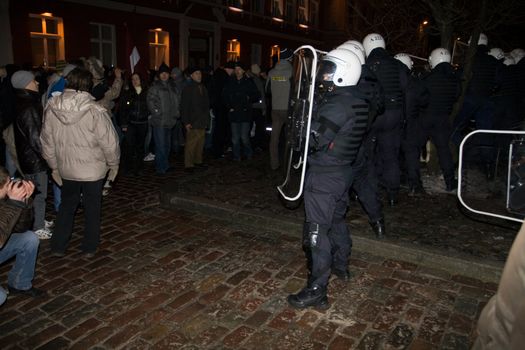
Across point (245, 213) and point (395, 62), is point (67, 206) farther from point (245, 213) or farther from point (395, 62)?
point (395, 62)

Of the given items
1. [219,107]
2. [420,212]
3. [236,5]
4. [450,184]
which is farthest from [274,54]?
[420,212]

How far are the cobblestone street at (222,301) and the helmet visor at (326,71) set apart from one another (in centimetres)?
203

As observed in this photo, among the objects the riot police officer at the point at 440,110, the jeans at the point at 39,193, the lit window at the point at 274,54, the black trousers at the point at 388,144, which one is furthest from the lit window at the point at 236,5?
the jeans at the point at 39,193

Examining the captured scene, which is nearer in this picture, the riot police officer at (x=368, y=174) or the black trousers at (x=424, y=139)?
the riot police officer at (x=368, y=174)

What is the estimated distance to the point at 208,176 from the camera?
791 centimetres

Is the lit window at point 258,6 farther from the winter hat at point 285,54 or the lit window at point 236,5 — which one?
the winter hat at point 285,54

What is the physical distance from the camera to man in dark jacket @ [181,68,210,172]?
27.1 ft

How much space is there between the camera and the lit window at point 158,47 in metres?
17.4

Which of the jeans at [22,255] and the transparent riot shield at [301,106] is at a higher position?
the transparent riot shield at [301,106]

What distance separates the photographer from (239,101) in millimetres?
8922

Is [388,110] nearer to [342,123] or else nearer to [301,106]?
[301,106]

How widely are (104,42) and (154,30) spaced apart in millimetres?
2712

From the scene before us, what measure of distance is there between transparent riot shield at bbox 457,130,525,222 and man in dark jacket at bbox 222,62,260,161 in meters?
4.32

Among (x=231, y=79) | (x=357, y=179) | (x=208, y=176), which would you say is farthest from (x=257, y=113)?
(x=357, y=179)
